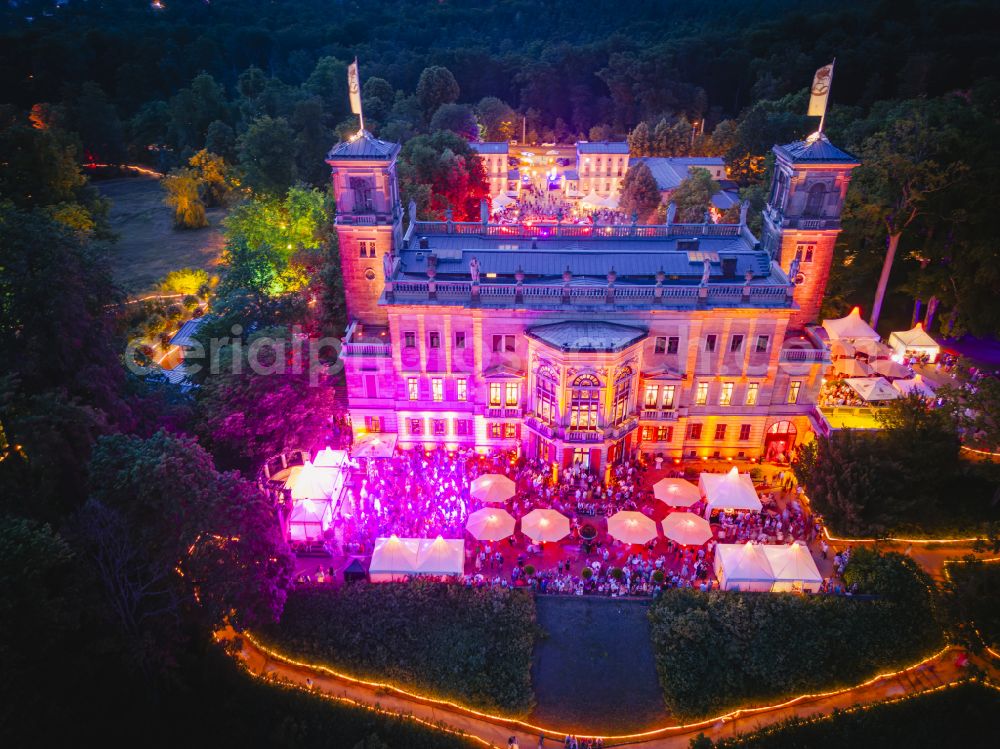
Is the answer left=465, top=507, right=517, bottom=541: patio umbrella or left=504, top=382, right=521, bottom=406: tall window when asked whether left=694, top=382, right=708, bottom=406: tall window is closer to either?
left=504, top=382, right=521, bottom=406: tall window

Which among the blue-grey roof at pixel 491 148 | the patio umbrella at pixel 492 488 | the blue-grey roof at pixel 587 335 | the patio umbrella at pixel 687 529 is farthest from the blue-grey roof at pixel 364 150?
the blue-grey roof at pixel 491 148

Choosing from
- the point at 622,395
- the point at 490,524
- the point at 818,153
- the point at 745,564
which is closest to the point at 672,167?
the point at 818,153

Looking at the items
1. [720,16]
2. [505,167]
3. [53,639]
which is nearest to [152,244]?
[505,167]

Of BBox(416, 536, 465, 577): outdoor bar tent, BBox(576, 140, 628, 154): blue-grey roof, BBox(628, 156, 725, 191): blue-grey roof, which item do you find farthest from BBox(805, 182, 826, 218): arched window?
BBox(576, 140, 628, 154): blue-grey roof

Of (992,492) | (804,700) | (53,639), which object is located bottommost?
(804,700)

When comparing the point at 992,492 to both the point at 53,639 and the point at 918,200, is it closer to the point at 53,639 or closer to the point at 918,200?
the point at 918,200

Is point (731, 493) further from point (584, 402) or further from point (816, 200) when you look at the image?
point (816, 200)
